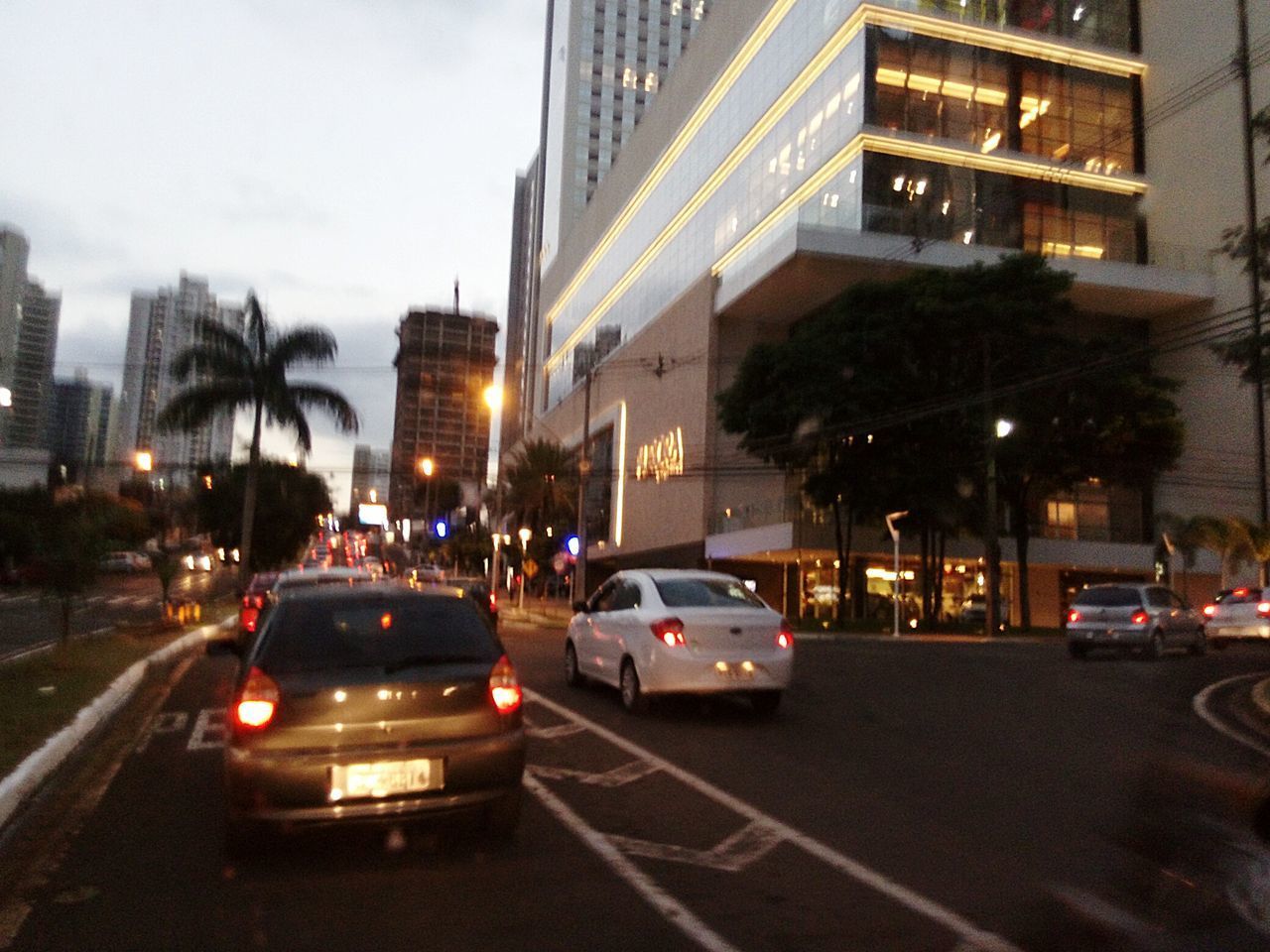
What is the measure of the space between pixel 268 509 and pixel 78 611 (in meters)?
19.9

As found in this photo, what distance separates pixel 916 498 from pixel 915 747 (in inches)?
1027

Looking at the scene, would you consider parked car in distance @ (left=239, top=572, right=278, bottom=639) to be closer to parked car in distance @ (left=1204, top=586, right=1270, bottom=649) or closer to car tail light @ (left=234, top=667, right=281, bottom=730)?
car tail light @ (left=234, top=667, right=281, bottom=730)

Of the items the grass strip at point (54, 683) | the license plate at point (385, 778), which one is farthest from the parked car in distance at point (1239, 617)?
the license plate at point (385, 778)

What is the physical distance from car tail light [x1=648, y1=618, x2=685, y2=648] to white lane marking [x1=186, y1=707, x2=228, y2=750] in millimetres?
4376

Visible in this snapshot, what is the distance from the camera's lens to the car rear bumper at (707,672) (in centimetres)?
1162

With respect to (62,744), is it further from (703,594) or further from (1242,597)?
(1242,597)

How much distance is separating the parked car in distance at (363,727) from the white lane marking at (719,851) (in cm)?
76

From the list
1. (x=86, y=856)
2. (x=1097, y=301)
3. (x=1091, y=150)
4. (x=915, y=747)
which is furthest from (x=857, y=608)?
(x=86, y=856)

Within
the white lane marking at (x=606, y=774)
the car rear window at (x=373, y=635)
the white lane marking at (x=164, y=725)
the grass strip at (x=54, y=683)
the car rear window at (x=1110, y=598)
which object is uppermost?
the car rear window at (x=1110, y=598)

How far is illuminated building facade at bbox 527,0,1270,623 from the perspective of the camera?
140 ft

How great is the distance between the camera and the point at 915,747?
10484mm

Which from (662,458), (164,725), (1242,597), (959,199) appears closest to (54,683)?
(164,725)

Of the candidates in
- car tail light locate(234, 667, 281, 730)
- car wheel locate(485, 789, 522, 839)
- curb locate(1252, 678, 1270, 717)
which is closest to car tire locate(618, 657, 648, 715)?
car wheel locate(485, 789, 522, 839)

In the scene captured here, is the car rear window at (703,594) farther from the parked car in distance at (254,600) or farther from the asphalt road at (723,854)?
the parked car in distance at (254,600)
